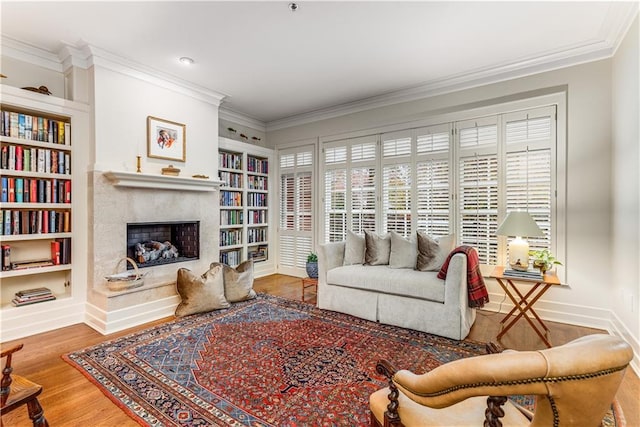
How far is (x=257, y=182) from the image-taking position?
555 cm

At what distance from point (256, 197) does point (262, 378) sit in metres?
3.70

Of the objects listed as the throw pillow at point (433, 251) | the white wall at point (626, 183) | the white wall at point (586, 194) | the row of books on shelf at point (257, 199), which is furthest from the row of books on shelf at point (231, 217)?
the white wall at point (626, 183)

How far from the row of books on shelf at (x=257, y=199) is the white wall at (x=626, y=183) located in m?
4.66

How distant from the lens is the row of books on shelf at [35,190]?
9.74ft

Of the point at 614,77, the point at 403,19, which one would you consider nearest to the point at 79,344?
the point at 403,19

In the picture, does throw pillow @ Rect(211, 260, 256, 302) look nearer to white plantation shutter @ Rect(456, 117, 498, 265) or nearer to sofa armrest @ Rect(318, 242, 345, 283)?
sofa armrest @ Rect(318, 242, 345, 283)

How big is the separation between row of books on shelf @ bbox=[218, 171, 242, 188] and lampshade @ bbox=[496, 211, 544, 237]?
12.5 feet

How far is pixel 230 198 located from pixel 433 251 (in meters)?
3.22

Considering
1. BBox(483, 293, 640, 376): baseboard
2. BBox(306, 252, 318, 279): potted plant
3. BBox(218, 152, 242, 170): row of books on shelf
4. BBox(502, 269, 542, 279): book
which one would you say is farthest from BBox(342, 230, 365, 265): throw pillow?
BBox(218, 152, 242, 170): row of books on shelf

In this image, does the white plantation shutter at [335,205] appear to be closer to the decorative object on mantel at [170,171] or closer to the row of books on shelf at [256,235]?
the row of books on shelf at [256,235]

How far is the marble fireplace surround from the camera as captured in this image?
3.16 meters

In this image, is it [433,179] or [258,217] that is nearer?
[433,179]

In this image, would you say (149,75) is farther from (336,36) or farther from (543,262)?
(543,262)

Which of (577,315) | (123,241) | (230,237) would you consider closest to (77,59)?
(123,241)
